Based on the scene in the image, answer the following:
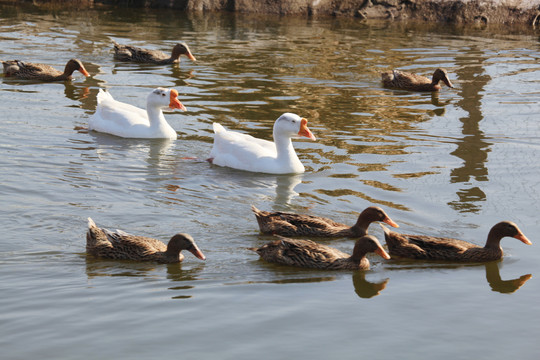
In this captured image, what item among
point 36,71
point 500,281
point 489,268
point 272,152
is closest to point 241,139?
point 272,152

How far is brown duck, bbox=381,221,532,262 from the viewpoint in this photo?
8891 millimetres

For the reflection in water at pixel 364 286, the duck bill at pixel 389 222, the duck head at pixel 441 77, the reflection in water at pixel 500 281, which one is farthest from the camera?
the duck head at pixel 441 77

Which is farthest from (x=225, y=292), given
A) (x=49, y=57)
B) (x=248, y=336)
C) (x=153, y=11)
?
(x=153, y=11)

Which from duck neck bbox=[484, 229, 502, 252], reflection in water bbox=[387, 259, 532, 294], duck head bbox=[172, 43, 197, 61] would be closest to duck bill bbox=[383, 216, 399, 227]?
reflection in water bbox=[387, 259, 532, 294]

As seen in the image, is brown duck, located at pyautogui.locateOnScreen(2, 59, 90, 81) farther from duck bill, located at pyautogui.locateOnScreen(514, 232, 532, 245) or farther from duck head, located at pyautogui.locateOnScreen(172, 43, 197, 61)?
duck bill, located at pyautogui.locateOnScreen(514, 232, 532, 245)

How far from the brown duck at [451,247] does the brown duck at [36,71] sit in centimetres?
1036

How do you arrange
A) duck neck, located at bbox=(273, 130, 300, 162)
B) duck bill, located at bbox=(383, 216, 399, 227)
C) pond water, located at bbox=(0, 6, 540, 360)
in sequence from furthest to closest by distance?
duck neck, located at bbox=(273, 130, 300, 162), duck bill, located at bbox=(383, 216, 399, 227), pond water, located at bbox=(0, 6, 540, 360)

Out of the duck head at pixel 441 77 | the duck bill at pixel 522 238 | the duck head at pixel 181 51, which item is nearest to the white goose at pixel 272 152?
the duck bill at pixel 522 238

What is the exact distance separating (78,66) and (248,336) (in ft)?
38.2

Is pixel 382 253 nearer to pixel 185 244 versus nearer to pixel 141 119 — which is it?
pixel 185 244

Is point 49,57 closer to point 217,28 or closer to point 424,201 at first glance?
point 217,28

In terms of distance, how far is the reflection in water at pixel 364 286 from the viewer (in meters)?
8.13

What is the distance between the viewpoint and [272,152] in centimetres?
1217

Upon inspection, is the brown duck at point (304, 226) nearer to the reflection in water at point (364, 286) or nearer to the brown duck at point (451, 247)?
the brown duck at point (451, 247)
